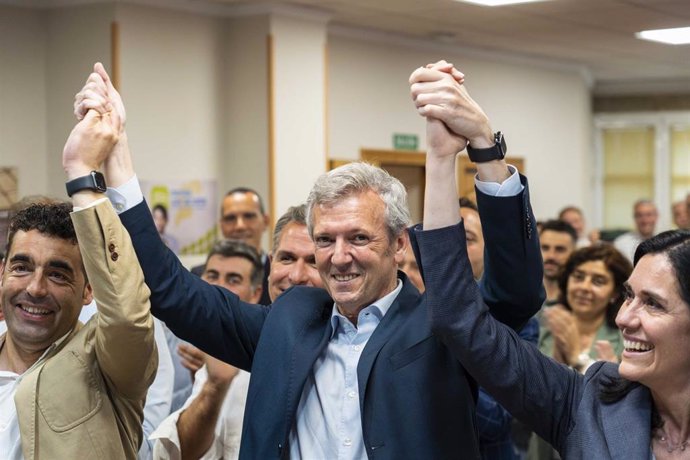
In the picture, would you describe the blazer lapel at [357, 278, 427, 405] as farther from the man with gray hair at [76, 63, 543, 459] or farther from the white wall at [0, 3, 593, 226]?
the white wall at [0, 3, 593, 226]

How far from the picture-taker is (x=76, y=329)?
103 inches

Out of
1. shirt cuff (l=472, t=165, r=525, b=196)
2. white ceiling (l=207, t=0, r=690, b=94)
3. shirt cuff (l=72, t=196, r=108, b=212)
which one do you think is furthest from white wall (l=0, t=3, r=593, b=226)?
shirt cuff (l=472, t=165, r=525, b=196)

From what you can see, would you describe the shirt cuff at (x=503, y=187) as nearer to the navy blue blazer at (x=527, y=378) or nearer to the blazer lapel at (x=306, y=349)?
the navy blue blazer at (x=527, y=378)

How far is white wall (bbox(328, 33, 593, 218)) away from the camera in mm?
9875

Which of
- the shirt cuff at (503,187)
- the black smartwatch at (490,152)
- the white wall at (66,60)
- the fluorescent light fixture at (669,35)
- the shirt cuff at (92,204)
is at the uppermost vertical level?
the fluorescent light fixture at (669,35)

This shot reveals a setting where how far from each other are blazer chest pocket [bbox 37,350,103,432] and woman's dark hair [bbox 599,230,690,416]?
114 cm

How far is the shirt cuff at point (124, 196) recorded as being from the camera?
243 cm

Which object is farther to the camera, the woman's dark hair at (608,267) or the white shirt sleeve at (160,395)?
the woman's dark hair at (608,267)

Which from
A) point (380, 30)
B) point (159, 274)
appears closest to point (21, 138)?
point (380, 30)

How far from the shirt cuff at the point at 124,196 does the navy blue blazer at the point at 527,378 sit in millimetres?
677

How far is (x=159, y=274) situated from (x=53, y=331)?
0.34 m

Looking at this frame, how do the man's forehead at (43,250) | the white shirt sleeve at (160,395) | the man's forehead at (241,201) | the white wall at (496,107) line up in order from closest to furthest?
the man's forehead at (43,250)
the white shirt sleeve at (160,395)
the man's forehead at (241,201)
the white wall at (496,107)

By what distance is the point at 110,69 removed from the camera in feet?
25.5

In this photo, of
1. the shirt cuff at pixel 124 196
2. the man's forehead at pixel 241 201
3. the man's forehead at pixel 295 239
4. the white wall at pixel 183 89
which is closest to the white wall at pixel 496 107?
the white wall at pixel 183 89
